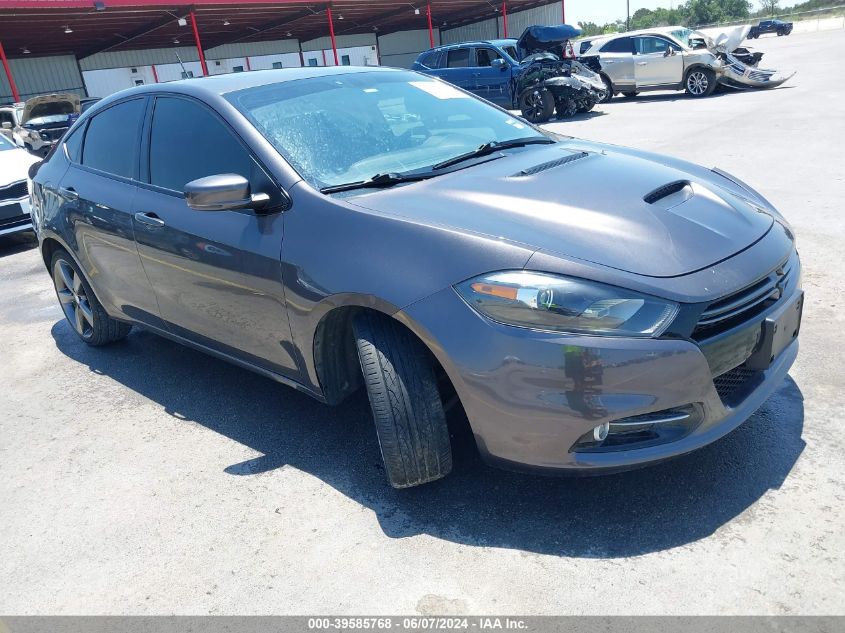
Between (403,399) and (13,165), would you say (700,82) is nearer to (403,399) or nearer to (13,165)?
(13,165)

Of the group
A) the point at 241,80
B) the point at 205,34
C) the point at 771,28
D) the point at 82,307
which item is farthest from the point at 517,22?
the point at 241,80

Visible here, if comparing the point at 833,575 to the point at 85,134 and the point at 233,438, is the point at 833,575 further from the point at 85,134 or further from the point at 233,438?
the point at 85,134

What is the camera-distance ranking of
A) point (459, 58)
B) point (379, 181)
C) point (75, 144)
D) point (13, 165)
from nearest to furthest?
1. point (379, 181)
2. point (75, 144)
3. point (13, 165)
4. point (459, 58)

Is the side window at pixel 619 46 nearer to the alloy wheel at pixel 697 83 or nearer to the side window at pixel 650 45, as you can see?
the side window at pixel 650 45

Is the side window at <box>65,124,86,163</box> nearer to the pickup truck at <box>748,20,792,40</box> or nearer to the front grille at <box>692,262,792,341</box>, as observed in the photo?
the front grille at <box>692,262,792,341</box>

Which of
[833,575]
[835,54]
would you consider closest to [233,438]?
[833,575]

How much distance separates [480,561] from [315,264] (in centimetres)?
126

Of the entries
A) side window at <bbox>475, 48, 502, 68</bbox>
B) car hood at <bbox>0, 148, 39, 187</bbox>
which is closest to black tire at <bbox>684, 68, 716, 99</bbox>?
side window at <bbox>475, 48, 502, 68</bbox>

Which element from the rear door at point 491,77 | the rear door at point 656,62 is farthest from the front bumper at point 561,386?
the rear door at point 656,62

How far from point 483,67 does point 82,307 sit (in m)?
13.7

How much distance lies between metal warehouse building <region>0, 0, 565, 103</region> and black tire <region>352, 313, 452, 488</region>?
18.6m

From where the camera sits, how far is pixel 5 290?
6.67 metres

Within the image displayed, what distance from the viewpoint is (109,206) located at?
12.6 feet

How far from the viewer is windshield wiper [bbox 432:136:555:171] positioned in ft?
10.3
